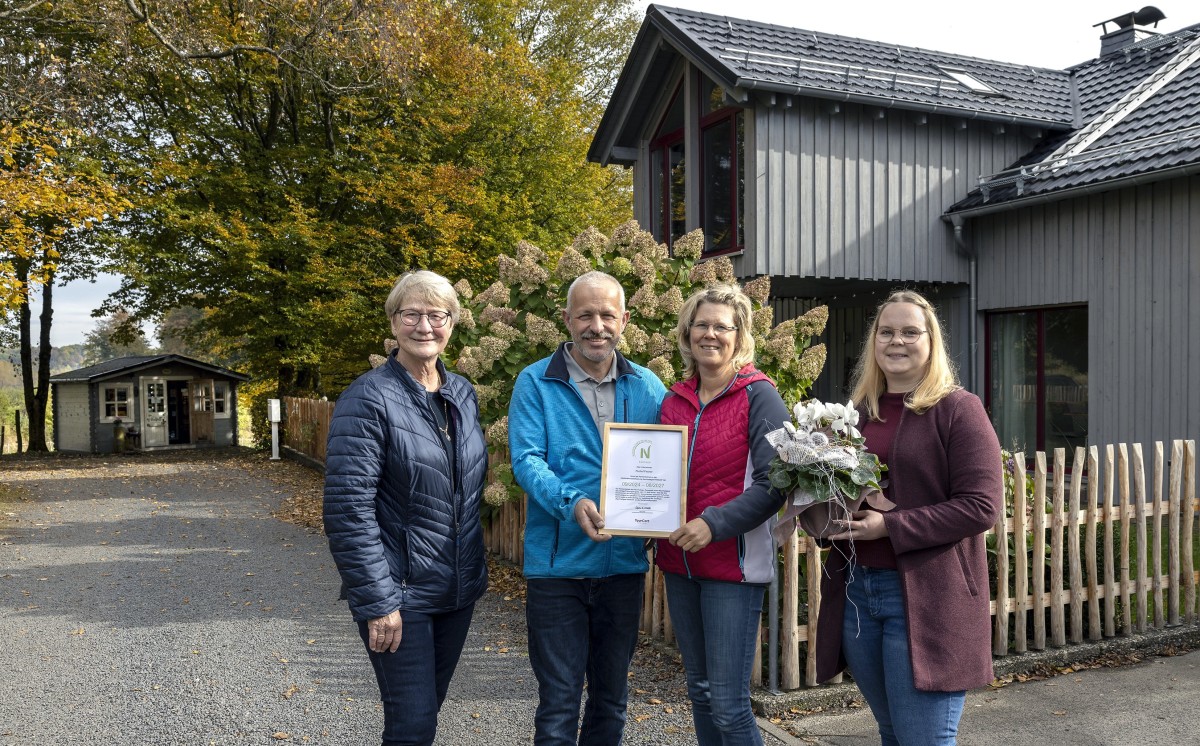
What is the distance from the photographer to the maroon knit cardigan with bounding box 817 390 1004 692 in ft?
8.34

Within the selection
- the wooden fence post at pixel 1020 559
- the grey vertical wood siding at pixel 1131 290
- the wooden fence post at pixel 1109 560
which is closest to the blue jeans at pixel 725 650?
the wooden fence post at pixel 1020 559

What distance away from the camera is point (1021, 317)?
39.5ft

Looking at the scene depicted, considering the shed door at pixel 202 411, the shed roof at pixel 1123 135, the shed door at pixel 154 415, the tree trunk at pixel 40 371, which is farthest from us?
the shed door at pixel 202 411

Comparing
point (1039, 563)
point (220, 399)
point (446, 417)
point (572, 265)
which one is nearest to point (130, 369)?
point (220, 399)

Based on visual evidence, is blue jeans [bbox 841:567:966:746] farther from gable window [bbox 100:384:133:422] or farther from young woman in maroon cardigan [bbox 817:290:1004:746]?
gable window [bbox 100:384:133:422]

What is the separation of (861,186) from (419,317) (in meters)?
10.2

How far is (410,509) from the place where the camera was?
289 cm

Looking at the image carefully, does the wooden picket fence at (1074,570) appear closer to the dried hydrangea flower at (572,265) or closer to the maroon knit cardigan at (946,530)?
the maroon knit cardigan at (946,530)

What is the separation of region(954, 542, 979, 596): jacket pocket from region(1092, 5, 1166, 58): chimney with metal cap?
15555 millimetres

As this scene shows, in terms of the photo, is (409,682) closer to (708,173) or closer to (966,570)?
(966,570)

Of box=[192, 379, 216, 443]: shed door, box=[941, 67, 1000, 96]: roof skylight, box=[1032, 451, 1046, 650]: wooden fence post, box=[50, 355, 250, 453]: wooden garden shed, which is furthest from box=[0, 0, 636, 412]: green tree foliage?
box=[1032, 451, 1046, 650]: wooden fence post

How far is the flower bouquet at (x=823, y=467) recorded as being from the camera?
2570 millimetres

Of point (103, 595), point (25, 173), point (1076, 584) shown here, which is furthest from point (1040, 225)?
point (25, 173)

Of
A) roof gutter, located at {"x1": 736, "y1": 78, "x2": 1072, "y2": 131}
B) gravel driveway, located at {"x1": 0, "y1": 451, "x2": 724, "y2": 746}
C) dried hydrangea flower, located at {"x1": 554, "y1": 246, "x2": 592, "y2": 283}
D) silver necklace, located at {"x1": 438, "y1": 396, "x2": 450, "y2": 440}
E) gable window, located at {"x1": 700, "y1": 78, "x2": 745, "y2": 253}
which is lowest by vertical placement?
gravel driveway, located at {"x1": 0, "y1": 451, "x2": 724, "y2": 746}
